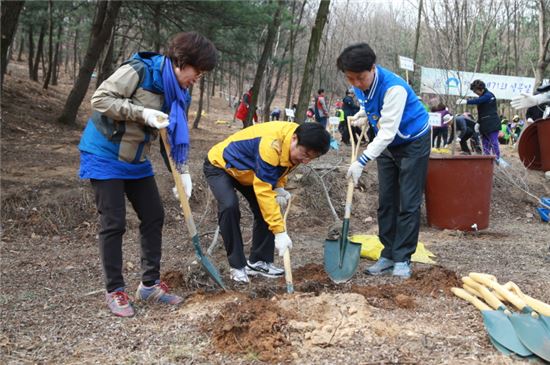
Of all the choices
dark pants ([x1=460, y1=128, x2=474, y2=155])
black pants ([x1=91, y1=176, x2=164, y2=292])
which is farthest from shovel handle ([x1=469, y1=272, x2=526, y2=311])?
dark pants ([x1=460, y1=128, x2=474, y2=155])

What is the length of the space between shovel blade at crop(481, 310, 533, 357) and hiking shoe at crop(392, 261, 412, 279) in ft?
3.18

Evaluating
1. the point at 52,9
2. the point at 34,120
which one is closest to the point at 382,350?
the point at 34,120

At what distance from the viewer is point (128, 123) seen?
269 cm

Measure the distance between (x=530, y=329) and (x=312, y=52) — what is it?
20.9 feet

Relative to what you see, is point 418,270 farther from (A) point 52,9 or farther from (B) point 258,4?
(A) point 52,9

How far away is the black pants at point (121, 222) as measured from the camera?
8.95 ft

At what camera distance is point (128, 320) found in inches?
109

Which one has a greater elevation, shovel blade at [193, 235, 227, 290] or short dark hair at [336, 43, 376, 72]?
short dark hair at [336, 43, 376, 72]

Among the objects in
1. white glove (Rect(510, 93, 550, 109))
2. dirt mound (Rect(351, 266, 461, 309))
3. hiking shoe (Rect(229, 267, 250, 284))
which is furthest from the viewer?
white glove (Rect(510, 93, 550, 109))

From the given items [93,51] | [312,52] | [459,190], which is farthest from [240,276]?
[93,51]

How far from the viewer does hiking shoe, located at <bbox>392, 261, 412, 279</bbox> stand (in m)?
3.61

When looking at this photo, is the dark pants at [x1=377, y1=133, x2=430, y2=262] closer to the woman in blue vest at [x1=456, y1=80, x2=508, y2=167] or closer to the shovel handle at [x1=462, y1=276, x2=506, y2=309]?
the shovel handle at [x1=462, y1=276, x2=506, y2=309]

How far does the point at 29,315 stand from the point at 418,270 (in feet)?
8.37

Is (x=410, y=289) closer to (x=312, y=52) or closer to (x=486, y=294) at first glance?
(x=486, y=294)
